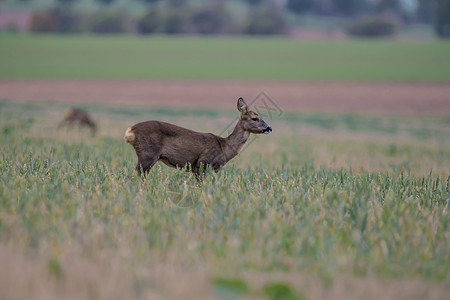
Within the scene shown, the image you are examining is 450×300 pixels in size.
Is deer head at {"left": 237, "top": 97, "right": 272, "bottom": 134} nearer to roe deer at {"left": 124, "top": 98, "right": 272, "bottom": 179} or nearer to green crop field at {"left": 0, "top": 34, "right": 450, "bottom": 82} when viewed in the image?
roe deer at {"left": 124, "top": 98, "right": 272, "bottom": 179}

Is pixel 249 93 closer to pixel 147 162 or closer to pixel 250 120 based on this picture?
pixel 250 120

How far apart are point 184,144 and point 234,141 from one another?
907mm

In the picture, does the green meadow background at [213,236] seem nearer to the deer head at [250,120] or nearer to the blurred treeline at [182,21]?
the deer head at [250,120]

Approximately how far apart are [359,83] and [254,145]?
37.6 metres

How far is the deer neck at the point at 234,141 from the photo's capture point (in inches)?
409

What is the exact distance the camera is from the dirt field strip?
4277 centimetres

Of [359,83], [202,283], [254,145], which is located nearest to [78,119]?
[254,145]

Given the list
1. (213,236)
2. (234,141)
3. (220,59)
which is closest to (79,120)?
(234,141)

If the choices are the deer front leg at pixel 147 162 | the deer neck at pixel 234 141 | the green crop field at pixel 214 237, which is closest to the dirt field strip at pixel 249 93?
the deer neck at pixel 234 141

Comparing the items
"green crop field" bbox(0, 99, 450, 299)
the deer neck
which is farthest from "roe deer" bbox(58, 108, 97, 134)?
the deer neck

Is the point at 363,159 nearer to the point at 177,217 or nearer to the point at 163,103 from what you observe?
the point at 177,217

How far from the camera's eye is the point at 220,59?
77.4 m

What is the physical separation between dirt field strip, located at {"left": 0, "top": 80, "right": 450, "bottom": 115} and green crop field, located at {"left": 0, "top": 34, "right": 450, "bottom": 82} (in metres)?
4.75

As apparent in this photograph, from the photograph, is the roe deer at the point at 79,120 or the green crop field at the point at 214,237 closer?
the green crop field at the point at 214,237
